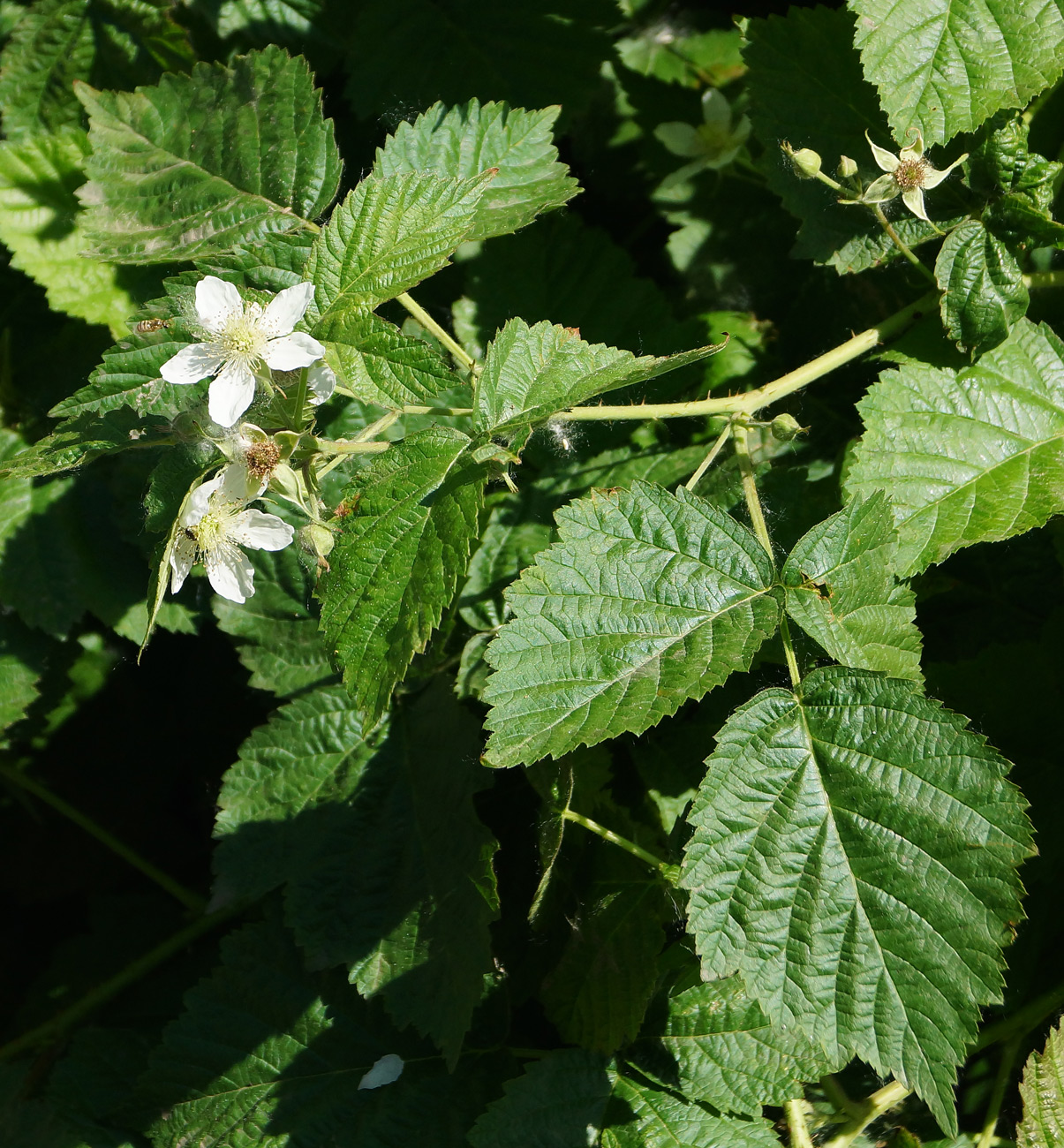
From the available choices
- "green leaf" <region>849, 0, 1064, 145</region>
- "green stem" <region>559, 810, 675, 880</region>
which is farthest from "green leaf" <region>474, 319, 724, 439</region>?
"green stem" <region>559, 810, 675, 880</region>

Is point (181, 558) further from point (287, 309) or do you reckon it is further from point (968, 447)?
point (968, 447)

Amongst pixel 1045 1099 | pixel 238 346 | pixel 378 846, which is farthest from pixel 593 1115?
pixel 238 346

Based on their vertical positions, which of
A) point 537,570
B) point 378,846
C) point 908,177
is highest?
point 908,177

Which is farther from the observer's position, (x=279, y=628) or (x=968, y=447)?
(x=279, y=628)

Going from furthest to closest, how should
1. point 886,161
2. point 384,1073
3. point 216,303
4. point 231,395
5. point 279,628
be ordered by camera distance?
point 279,628 < point 384,1073 < point 886,161 < point 216,303 < point 231,395

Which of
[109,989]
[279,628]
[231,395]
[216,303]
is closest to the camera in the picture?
[231,395]

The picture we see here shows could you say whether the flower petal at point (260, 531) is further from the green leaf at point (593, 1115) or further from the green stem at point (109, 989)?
the green stem at point (109, 989)

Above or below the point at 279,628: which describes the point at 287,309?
above
